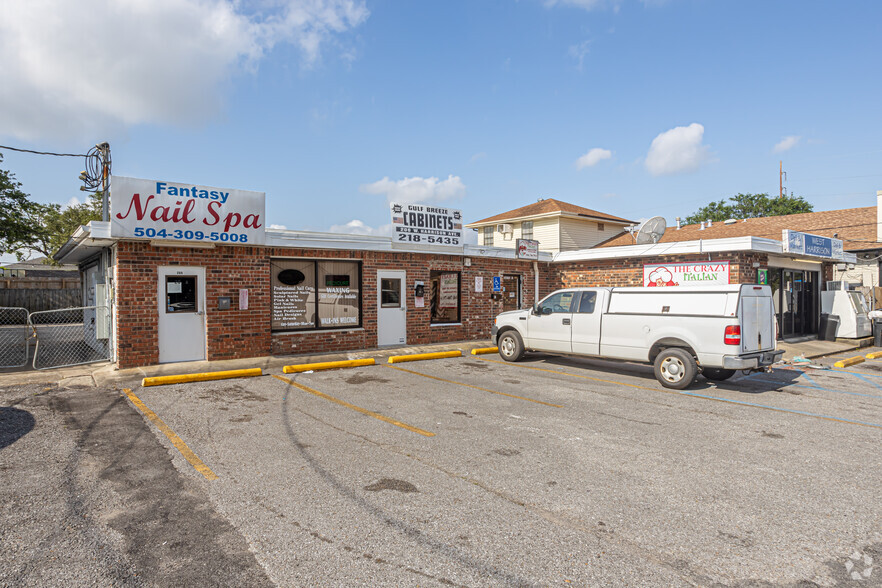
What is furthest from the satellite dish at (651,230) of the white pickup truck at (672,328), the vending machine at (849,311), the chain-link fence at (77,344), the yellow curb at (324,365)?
the chain-link fence at (77,344)

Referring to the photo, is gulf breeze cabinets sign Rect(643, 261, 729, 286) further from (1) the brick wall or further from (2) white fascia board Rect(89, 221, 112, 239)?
(2) white fascia board Rect(89, 221, 112, 239)

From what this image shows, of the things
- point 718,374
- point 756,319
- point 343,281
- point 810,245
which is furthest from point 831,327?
point 343,281

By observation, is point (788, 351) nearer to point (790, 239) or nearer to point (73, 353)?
point (790, 239)

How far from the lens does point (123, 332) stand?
10516 millimetres

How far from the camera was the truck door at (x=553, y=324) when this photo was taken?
11164 millimetres

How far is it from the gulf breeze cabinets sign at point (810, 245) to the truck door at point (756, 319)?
634 centimetres

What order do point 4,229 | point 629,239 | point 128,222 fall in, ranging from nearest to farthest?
point 128,222
point 4,229
point 629,239

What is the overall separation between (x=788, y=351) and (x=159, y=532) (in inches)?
624

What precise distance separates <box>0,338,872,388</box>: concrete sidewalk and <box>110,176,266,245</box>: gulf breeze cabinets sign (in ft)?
9.14

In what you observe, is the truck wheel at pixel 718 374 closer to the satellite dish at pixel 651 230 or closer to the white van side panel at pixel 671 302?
the white van side panel at pixel 671 302

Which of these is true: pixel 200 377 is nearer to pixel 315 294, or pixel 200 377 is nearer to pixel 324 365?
pixel 324 365

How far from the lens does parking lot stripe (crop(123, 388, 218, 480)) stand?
5.00m

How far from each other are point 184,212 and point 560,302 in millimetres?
8609

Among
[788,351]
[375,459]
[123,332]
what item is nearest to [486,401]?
[375,459]
